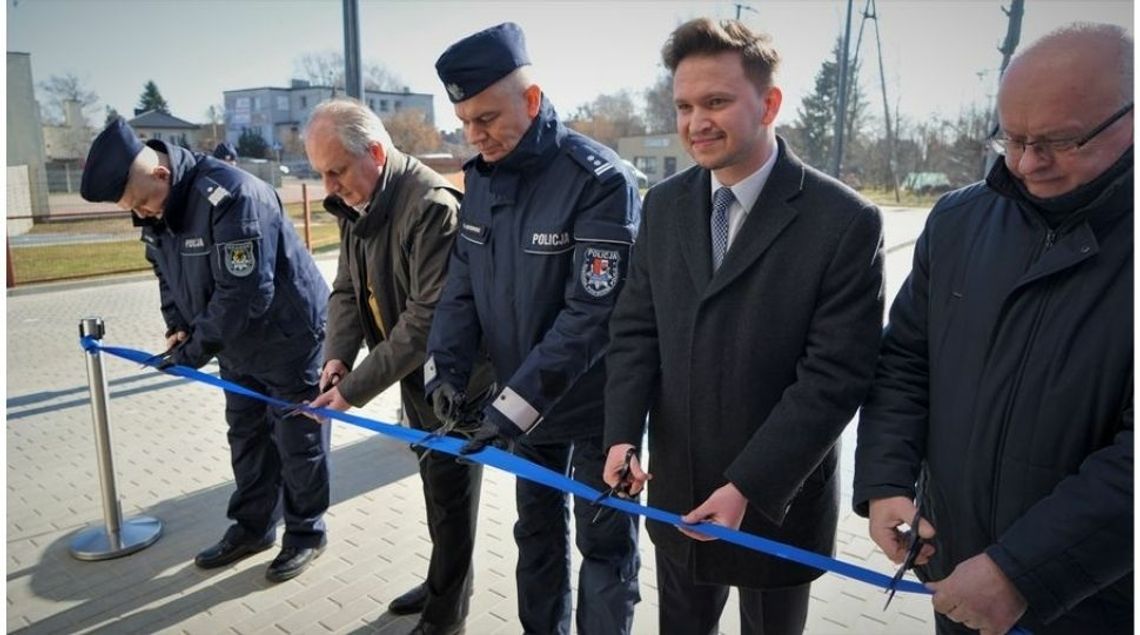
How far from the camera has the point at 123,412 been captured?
21.1 feet

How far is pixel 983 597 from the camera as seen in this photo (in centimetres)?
156

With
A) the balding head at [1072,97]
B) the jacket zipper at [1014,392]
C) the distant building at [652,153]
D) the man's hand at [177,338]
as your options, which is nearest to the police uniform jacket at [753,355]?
the jacket zipper at [1014,392]

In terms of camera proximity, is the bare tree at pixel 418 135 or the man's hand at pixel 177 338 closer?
the man's hand at pixel 177 338

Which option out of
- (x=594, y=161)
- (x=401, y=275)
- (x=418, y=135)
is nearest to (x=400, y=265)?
(x=401, y=275)

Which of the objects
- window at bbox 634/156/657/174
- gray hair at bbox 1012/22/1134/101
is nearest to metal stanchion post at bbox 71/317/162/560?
gray hair at bbox 1012/22/1134/101

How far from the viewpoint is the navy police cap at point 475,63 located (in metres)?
2.63

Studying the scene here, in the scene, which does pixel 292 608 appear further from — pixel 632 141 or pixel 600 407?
pixel 632 141

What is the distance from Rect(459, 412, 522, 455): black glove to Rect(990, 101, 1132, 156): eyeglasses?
5.09ft

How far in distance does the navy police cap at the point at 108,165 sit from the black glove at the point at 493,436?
84.3 inches

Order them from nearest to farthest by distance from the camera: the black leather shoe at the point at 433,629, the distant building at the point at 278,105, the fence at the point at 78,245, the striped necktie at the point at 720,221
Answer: the striped necktie at the point at 720,221 < the black leather shoe at the point at 433,629 < the fence at the point at 78,245 < the distant building at the point at 278,105

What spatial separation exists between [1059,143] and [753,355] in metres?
0.82

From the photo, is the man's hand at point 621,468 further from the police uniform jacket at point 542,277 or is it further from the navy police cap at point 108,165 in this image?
the navy police cap at point 108,165

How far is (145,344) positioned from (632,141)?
42.6m

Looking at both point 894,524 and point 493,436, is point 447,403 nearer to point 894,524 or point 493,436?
point 493,436
